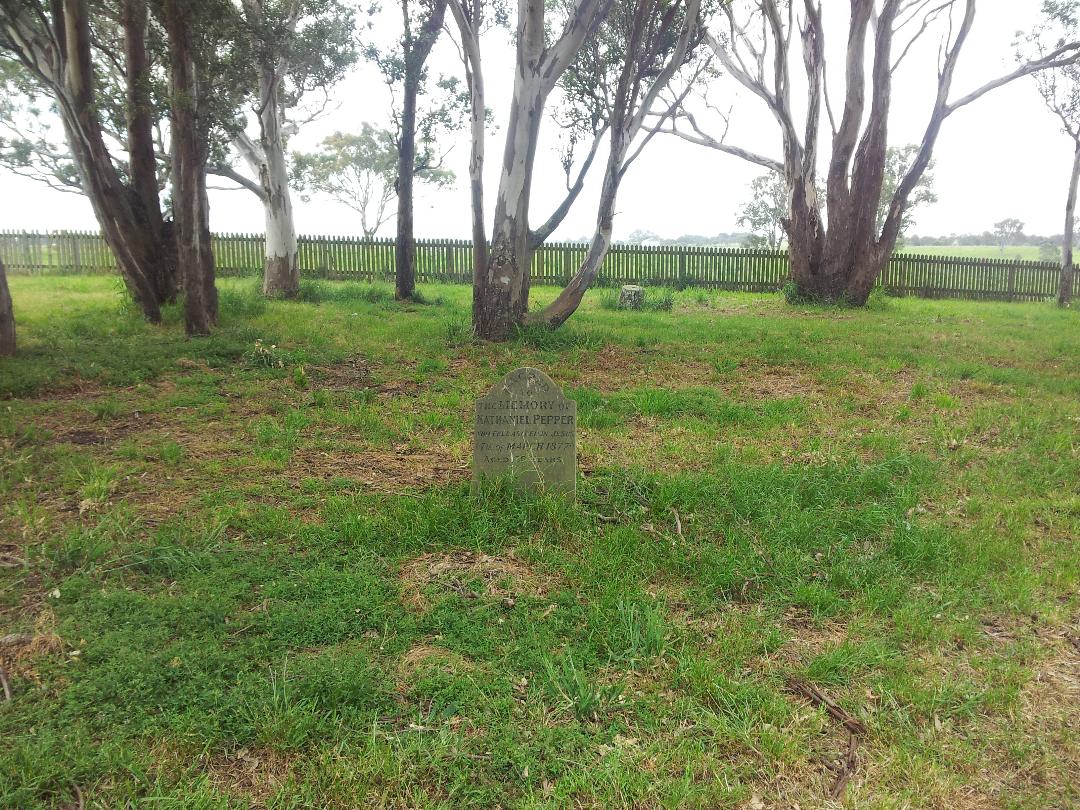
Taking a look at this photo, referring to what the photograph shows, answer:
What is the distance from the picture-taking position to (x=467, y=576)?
12.5 feet

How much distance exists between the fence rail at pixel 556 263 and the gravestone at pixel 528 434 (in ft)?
56.0

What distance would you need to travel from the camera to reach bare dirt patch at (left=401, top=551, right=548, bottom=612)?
3.65 m

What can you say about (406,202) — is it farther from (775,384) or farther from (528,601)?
(528,601)

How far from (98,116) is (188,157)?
2.42 meters

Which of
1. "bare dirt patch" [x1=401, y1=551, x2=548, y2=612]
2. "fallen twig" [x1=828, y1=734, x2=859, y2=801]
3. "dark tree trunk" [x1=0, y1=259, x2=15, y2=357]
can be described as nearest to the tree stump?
"dark tree trunk" [x1=0, y1=259, x2=15, y2=357]

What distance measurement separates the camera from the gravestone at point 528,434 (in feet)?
15.5

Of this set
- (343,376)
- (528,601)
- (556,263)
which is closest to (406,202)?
(556,263)

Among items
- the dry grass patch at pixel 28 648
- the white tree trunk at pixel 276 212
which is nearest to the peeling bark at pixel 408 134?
the white tree trunk at pixel 276 212

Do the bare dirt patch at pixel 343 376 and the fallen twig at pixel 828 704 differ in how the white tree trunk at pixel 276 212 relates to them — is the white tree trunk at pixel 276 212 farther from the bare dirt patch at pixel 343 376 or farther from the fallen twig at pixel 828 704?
the fallen twig at pixel 828 704

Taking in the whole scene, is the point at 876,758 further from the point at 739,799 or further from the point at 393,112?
the point at 393,112

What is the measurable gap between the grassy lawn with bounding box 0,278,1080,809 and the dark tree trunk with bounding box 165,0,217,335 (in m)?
2.15

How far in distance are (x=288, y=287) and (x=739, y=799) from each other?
591 inches

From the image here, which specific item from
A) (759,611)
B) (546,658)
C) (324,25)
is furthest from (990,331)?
(324,25)

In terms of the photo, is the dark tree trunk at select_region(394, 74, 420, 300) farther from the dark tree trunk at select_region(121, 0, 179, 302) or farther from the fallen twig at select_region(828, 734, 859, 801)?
the fallen twig at select_region(828, 734, 859, 801)
